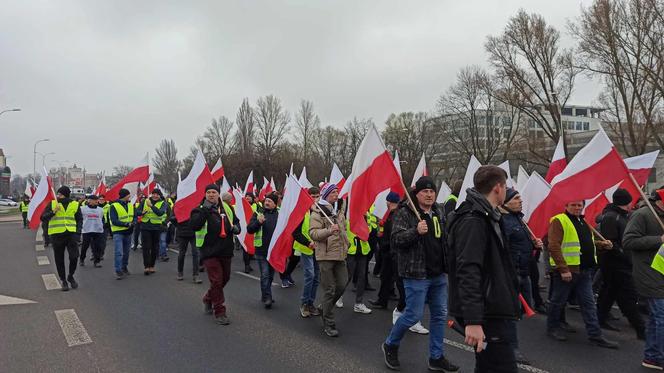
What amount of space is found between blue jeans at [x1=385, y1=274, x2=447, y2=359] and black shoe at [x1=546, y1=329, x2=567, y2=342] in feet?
6.67

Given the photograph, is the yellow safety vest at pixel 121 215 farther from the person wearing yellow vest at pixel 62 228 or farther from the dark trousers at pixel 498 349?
the dark trousers at pixel 498 349

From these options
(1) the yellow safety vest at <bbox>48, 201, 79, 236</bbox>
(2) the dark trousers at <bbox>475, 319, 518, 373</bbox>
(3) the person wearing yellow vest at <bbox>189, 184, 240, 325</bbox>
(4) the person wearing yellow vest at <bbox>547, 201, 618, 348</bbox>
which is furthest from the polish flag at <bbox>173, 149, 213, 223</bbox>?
(2) the dark trousers at <bbox>475, 319, 518, 373</bbox>

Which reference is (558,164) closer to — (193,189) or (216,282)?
(216,282)

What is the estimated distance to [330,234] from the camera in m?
5.86

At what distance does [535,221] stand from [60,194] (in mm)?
8301

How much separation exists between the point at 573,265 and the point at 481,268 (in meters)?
3.22

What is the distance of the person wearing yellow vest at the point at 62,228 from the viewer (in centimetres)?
869

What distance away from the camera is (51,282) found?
9.58 metres

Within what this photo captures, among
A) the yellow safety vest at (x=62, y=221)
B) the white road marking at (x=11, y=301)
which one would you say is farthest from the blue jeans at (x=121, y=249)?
the white road marking at (x=11, y=301)

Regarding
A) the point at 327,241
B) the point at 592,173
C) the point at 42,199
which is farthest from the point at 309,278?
Answer: the point at 42,199

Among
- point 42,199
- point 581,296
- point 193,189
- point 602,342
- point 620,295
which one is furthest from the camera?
point 42,199

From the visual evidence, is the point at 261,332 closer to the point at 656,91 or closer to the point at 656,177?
the point at 656,91

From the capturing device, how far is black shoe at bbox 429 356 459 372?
463 centimetres

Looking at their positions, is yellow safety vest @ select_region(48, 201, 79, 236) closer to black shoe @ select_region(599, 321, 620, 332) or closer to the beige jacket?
the beige jacket
